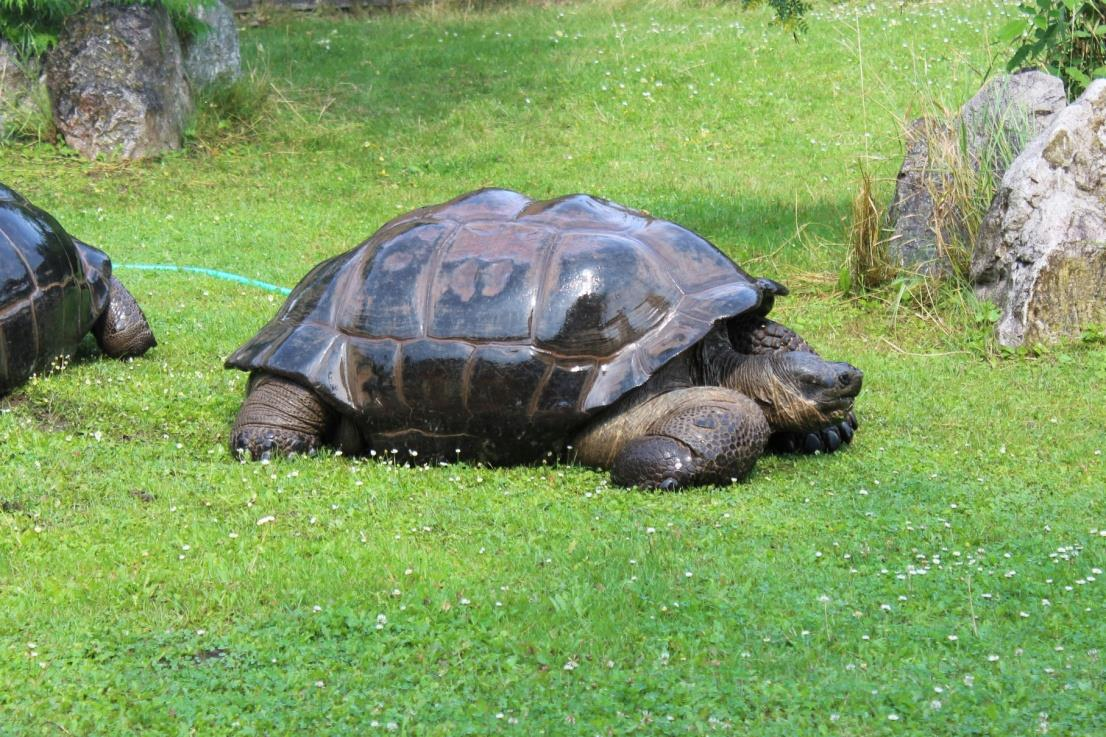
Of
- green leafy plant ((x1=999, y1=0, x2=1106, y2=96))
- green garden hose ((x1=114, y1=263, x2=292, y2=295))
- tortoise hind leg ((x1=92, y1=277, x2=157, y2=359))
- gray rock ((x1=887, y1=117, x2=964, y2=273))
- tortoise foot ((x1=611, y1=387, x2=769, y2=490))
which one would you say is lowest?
green garden hose ((x1=114, y1=263, x2=292, y2=295))

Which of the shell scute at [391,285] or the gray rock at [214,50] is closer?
the shell scute at [391,285]

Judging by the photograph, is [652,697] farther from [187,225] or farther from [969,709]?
[187,225]

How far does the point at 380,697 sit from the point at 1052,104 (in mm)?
7953

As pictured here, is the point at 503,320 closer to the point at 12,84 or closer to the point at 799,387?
the point at 799,387

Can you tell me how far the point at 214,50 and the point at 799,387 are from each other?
11.2 meters

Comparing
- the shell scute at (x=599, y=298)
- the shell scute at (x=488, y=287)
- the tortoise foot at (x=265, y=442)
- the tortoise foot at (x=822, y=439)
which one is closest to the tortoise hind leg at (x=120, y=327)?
the tortoise foot at (x=265, y=442)

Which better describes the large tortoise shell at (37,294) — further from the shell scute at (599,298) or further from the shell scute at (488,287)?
the shell scute at (599,298)

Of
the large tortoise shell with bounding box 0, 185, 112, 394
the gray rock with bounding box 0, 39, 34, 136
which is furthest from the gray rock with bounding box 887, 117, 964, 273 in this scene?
the gray rock with bounding box 0, 39, 34, 136

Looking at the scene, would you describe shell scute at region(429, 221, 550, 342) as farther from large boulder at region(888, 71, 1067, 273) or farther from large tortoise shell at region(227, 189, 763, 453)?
large boulder at region(888, 71, 1067, 273)

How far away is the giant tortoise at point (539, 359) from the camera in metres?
6.69

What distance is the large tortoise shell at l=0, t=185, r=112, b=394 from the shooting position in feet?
26.3

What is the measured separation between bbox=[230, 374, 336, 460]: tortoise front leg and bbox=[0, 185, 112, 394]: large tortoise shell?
5.78ft

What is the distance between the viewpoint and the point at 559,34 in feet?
66.8

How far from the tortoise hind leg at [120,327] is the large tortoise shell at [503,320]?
223cm
